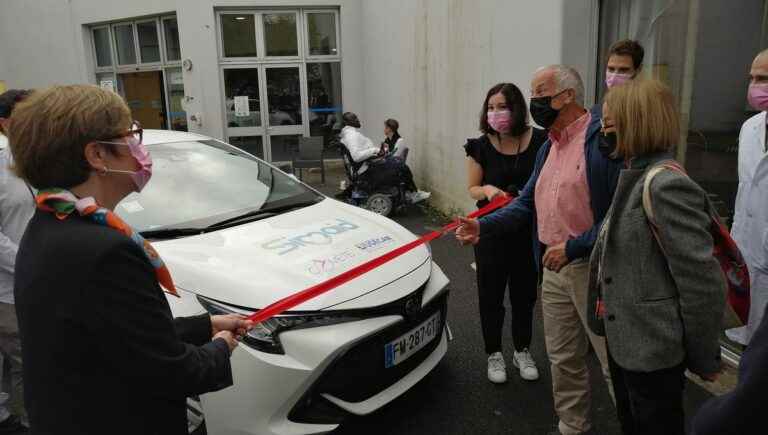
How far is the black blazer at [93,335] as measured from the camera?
50.8 inches

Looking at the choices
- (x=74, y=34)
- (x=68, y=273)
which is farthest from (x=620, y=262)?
Answer: (x=74, y=34)

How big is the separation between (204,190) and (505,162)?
1854 millimetres

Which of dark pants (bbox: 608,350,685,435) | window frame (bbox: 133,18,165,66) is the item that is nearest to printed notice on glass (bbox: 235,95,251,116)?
window frame (bbox: 133,18,165,66)

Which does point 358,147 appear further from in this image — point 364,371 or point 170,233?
point 364,371

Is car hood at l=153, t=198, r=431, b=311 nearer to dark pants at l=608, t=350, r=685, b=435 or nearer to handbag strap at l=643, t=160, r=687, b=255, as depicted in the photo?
dark pants at l=608, t=350, r=685, b=435

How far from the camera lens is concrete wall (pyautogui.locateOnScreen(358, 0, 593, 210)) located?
5320mm

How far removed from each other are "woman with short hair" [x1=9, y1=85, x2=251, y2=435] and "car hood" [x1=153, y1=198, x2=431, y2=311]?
109 cm

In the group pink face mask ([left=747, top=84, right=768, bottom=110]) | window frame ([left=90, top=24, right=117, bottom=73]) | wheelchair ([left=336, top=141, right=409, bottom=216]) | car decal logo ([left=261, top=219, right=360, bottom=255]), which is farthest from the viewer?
window frame ([left=90, top=24, right=117, bottom=73])

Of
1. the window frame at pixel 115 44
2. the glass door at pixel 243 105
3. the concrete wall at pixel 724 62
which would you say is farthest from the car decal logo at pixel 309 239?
the window frame at pixel 115 44

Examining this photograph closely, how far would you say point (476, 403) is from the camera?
322cm

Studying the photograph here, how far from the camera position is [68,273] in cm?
128

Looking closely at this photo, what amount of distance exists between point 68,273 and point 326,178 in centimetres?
1097

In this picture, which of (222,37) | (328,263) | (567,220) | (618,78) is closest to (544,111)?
(567,220)

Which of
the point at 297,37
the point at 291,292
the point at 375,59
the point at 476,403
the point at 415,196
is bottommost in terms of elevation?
the point at 476,403
